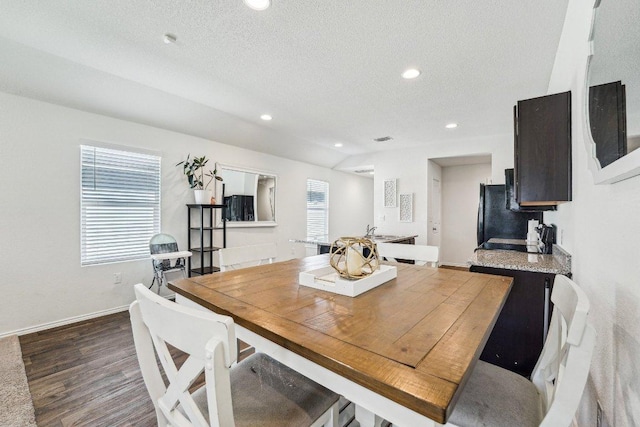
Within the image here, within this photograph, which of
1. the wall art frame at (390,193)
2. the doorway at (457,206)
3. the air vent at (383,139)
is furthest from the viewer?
the doorway at (457,206)

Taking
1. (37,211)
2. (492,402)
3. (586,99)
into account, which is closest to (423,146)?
(586,99)

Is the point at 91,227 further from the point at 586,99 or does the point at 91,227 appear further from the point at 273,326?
the point at 586,99

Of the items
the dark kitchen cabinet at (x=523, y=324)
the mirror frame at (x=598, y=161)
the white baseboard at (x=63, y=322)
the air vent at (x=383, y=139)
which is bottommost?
the white baseboard at (x=63, y=322)

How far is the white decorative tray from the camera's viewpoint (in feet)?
3.87

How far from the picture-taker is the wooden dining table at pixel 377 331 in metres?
0.60

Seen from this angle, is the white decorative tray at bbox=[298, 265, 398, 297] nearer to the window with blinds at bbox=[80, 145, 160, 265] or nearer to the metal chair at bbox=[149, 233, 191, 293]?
the metal chair at bbox=[149, 233, 191, 293]

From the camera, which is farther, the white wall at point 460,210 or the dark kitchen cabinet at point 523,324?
the white wall at point 460,210

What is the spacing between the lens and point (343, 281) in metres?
1.20

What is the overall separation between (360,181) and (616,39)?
22.5ft

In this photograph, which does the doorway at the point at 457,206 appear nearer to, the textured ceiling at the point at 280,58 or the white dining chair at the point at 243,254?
the textured ceiling at the point at 280,58

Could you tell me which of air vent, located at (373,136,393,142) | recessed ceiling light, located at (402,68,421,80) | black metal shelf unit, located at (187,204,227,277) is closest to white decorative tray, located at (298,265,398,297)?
recessed ceiling light, located at (402,68,421,80)

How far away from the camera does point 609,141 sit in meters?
1.07

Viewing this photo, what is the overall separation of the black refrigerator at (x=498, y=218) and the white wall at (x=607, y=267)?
2424 millimetres

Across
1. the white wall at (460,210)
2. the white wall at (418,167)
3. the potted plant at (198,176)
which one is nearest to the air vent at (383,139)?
the white wall at (418,167)
